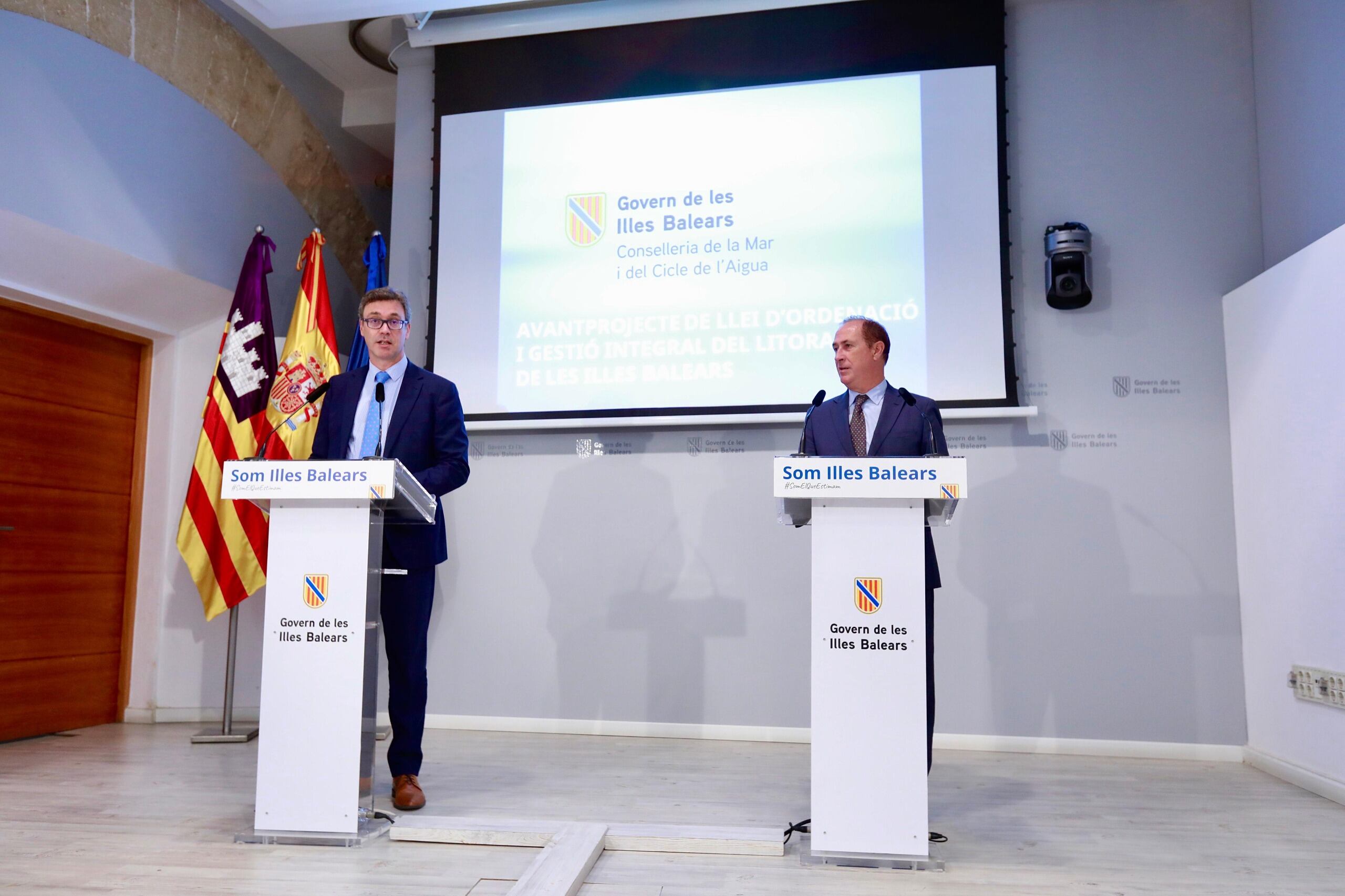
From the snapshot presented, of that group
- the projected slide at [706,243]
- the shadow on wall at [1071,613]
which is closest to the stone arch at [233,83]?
the projected slide at [706,243]

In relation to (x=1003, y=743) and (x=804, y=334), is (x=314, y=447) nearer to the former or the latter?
(x=804, y=334)

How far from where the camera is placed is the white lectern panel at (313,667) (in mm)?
2438

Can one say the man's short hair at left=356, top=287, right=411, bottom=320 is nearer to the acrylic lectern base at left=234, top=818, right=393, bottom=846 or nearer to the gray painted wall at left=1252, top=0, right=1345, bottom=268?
the acrylic lectern base at left=234, top=818, right=393, bottom=846

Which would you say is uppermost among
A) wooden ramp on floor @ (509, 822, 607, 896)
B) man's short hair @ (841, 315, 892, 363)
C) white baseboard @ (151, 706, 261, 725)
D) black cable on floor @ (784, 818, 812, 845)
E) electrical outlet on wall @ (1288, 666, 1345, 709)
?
man's short hair @ (841, 315, 892, 363)

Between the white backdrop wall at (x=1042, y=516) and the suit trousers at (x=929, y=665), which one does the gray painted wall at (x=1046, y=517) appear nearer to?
the white backdrop wall at (x=1042, y=516)

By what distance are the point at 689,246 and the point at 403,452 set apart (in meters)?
2.08

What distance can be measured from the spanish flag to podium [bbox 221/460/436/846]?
205cm

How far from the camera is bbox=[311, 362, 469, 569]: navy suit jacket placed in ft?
9.48

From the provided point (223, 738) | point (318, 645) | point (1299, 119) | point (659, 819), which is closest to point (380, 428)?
point (318, 645)

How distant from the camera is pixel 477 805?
293 cm

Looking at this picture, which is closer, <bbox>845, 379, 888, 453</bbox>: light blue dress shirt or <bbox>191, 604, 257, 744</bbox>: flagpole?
<bbox>845, 379, 888, 453</bbox>: light blue dress shirt

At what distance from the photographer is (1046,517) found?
164 inches

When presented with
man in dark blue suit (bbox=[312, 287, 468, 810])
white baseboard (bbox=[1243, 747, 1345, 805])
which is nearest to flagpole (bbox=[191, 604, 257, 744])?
man in dark blue suit (bbox=[312, 287, 468, 810])

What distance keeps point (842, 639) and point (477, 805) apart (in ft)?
4.33
